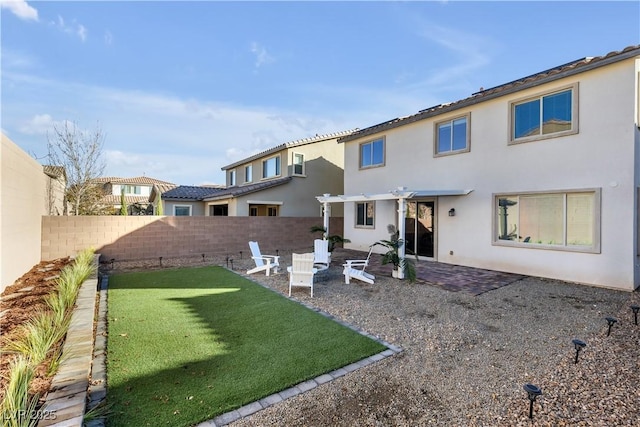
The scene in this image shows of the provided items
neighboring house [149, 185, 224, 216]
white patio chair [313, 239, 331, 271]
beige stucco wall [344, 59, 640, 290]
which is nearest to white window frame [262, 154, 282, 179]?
neighboring house [149, 185, 224, 216]

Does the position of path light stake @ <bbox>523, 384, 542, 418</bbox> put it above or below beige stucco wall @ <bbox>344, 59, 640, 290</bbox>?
below

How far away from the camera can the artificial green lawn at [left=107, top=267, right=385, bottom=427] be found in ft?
11.2

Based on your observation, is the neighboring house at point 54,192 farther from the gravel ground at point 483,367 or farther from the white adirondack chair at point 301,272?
the gravel ground at point 483,367

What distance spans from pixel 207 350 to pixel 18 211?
695 centimetres

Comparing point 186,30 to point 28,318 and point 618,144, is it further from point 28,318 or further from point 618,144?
point 618,144

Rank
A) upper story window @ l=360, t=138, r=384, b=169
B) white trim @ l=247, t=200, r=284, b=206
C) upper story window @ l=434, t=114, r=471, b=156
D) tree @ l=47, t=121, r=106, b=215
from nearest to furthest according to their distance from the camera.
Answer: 1. upper story window @ l=434, t=114, r=471, b=156
2. upper story window @ l=360, t=138, r=384, b=169
3. tree @ l=47, t=121, r=106, b=215
4. white trim @ l=247, t=200, r=284, b=206

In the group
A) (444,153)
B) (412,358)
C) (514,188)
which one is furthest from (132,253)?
(514,188)

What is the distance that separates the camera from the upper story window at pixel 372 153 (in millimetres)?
15332

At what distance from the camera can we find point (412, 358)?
464 cm

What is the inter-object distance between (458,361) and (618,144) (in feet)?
26.5

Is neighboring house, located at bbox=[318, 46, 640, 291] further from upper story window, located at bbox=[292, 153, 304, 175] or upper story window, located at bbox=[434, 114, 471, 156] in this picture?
upper story window, located at bbox=[292, 153, 304, 175]

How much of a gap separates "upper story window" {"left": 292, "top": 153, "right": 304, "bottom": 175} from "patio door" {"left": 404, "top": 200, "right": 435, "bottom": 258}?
362 inches

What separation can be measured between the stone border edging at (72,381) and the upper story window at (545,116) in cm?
1227

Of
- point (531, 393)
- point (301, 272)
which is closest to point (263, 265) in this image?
point (301, 272)
